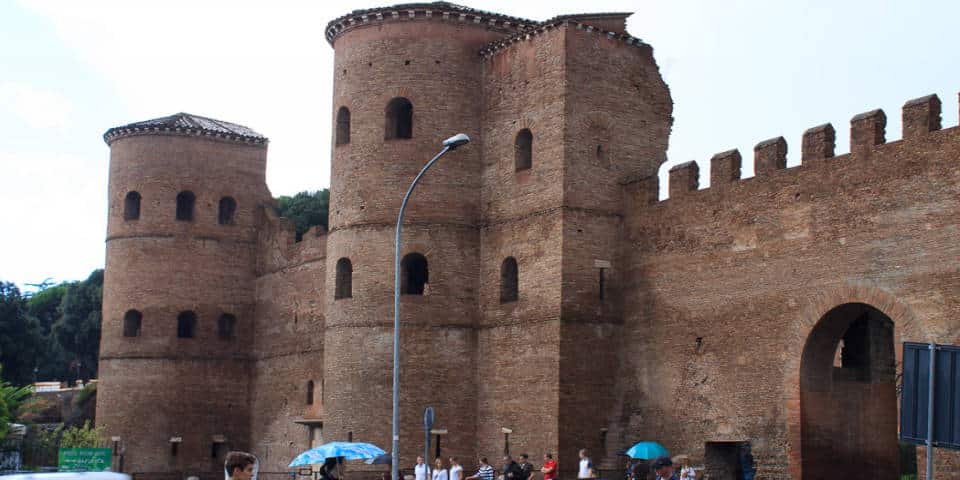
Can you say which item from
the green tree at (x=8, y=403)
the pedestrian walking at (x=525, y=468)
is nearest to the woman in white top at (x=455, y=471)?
the pedestrian walking at (x=525, y=468)

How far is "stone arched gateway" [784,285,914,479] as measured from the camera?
23.1m

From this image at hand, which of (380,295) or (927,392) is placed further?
(380,295)

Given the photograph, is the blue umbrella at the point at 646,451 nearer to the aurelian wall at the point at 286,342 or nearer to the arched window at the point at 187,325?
the aurelian wall at the point at 286,342

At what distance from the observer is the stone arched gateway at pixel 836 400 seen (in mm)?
23078

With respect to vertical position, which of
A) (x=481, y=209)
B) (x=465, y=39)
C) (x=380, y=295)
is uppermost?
(x=465, y=39)

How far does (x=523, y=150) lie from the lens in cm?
2855

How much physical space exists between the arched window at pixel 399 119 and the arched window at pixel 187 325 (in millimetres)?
11269

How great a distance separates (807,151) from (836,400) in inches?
170

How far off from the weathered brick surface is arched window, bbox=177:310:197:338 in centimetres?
572

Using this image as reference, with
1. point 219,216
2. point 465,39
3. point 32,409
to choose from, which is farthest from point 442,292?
point 32,409

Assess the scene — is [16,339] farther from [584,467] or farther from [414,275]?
[584,467]

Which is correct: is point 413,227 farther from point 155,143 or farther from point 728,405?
point 155,143

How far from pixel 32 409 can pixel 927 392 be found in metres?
44.4

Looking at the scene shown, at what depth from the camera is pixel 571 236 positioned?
26.7m
